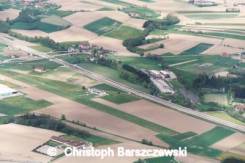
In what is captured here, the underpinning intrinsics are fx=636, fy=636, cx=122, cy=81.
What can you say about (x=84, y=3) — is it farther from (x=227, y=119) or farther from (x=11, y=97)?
(x=227, y=119)

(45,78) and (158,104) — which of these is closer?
(158,104)

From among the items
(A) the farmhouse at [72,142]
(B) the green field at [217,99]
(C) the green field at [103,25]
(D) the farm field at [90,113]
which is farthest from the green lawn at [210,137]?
(C) the green field at [103,25]

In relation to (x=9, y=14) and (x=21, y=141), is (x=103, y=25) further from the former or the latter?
(x=21, y=141)

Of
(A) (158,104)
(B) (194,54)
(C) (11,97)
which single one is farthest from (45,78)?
(B) (194,54)

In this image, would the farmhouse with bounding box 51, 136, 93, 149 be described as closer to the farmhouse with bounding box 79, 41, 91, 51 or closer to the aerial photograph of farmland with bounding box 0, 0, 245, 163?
the aerial photograph of farmland with bounding box 0, 0, 245, 163

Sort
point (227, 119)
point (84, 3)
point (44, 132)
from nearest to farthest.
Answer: point (44, 132)
point (227, 119)
point (84, 3)

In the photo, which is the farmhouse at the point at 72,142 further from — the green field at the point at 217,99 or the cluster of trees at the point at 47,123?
the green field at the point at 217,99
